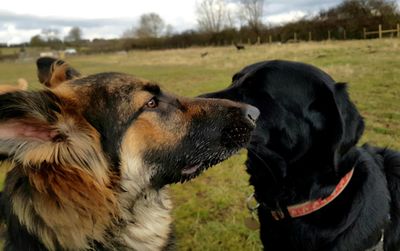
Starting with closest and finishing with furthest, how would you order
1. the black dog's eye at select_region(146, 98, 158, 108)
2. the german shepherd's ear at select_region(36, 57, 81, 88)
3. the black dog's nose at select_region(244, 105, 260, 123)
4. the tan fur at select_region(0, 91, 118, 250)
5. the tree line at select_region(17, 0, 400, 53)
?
the tan fur at select_region(0, 91, 118, 250), the black dog's eye at select_region(146, 98, 158, 108), the black dog's nose at select_region(244, 105, 260, 123), the german shepherd's ear at select_region(36, 57, 81, 88), the tree line at select_region(17, 0, 400, 53)

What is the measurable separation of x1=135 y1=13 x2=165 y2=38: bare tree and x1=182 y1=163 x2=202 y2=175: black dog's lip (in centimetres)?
9282

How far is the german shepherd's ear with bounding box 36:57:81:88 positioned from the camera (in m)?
3.22

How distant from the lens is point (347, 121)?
2.76 meters

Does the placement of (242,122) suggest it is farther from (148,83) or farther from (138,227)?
(138,227)

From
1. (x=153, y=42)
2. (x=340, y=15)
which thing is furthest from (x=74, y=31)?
(x=340, y=15)

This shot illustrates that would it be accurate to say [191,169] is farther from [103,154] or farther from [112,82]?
[112,82]

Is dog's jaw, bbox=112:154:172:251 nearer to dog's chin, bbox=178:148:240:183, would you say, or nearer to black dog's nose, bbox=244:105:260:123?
dog's chin, bbox=178:148:240:183

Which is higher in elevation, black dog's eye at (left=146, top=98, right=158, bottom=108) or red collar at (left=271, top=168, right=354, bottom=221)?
black dog's eye at (left=146, top=98, right=158, bottom=108)

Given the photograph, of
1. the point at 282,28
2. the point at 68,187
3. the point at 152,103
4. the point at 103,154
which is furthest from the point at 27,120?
the point at 282,28

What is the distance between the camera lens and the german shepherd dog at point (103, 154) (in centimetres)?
207

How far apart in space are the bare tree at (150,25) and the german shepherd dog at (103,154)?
9280 centimetres

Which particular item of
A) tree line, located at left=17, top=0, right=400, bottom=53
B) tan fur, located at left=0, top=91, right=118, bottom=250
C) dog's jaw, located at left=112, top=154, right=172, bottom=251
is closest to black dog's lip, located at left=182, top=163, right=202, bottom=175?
dog's jaw, located at left=112, top=154, right=172, bottom=251

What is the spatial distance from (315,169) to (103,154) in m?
1.53

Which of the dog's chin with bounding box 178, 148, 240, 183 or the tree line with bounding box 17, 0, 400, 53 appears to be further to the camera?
the tree line with bounding box 17, 0, 400, 53
